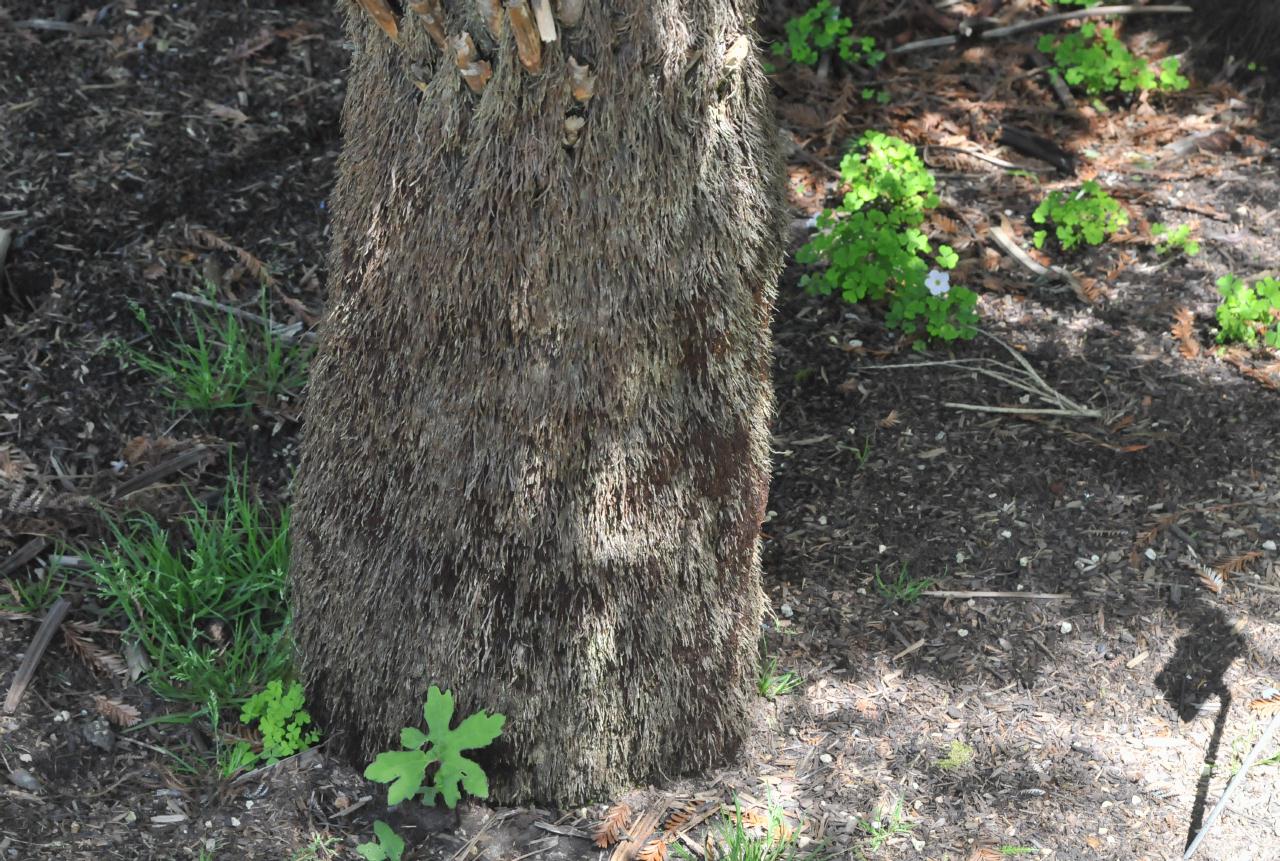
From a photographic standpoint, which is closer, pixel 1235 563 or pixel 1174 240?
pixel 1235 563

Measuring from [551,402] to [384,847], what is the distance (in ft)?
3.29

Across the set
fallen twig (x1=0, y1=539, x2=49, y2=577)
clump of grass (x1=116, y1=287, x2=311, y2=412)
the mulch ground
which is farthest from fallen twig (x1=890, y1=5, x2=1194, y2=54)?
fallen twig (x1=0, y1=539, x2=49, y2=577)

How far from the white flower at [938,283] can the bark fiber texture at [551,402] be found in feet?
4.88

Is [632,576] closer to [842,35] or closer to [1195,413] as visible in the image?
[1195,413]

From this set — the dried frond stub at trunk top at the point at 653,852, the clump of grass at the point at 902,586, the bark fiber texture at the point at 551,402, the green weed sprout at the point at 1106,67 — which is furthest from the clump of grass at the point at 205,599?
the green weed sprout at the point at 1106,67

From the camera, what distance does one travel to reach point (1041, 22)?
488cm

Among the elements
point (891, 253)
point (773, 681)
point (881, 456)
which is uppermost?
point (891, 253)

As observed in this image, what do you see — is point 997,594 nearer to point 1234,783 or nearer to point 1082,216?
point 1234,783

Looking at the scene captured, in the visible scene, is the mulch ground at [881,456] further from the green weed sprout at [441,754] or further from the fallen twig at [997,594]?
the green weed sprout at [441,754]

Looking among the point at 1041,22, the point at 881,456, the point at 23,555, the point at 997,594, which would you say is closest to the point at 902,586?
the point at 997,594

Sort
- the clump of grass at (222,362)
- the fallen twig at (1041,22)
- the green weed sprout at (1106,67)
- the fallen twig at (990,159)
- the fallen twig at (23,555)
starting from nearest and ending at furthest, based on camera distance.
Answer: the fallen twig at (23,555)
the clump of grass at (222,362)
the fallen twig at (990,159)
the green weed sprout at (1106,67)
the fallen twig at (1041,22)

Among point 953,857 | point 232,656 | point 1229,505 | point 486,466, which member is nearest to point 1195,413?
point 1229,505

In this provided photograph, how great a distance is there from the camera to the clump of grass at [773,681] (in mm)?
2842

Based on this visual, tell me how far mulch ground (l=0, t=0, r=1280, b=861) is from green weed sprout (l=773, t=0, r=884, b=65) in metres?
0.10
